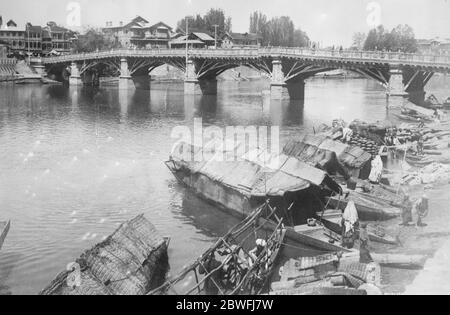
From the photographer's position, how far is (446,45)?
333 feet

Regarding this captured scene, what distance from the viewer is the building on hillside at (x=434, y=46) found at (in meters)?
102

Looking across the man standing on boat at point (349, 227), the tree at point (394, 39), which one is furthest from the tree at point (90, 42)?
the man standing on boat at point (349, 227)

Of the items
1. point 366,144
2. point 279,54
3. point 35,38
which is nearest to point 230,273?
point 366,144

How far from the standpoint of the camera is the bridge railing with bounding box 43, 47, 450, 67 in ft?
195

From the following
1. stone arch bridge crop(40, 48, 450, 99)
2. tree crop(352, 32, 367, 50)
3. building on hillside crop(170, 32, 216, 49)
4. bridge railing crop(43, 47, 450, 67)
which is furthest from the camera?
building on hillside crop(170, 32, 216, 49)

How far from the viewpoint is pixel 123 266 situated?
16.6 m

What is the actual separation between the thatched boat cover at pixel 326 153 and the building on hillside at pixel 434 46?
75.4 meters

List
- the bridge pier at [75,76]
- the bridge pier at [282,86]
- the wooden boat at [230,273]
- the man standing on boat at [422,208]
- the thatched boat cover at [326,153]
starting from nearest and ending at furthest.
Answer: the wooden boat at [230,273], the man standing on boat at [422,208], the thatched boat cover at [326,153], the bridge pier at [282,86], the bridge pier at [75,76]

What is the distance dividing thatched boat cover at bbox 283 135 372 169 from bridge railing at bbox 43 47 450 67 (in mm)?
29518

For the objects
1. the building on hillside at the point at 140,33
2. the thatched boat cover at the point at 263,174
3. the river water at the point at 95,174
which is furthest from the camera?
the building on hillside at the point at 140,33

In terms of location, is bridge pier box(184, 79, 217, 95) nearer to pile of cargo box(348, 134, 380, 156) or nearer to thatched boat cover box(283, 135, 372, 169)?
pile of cargo box(348, 134, 380, 156)

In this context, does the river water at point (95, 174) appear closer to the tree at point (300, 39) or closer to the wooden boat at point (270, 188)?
the wooden boat at point (270, 188)

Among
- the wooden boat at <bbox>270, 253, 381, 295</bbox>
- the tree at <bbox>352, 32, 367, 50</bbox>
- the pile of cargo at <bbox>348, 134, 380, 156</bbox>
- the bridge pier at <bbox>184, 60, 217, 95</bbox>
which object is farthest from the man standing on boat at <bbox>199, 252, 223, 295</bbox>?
the tree at <bbox>352, 32, 367, 50</bbox>
